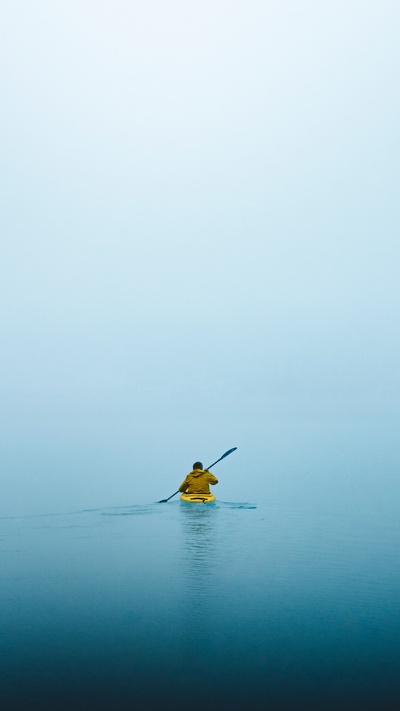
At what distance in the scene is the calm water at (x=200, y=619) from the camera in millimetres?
7066

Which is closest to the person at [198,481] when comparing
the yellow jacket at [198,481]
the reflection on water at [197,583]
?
the yellow jacket at [198,481]

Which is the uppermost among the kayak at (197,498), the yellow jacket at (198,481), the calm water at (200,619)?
the yellow jacket at (198,481)

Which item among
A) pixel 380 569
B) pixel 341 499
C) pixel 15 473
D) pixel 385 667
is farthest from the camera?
pixel 15 473

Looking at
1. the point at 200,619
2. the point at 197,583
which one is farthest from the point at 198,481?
the point at 200,619

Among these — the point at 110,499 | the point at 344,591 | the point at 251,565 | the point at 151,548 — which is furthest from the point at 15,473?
the point at 344,591

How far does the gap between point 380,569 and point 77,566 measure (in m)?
6.28

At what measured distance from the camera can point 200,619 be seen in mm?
9867

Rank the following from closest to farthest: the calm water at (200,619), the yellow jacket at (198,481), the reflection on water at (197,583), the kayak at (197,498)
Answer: the calm water at (200,619)
the reflection on water at (197,583)
the yellow jacket at (198,481)
the kayak at (197,498)

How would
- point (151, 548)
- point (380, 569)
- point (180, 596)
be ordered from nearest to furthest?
point (180, 596) < point (380, 569) < point (151, 548)

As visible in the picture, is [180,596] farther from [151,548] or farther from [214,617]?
[151,548]

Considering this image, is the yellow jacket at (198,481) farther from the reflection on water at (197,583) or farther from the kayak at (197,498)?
the reflection on water at (197,583)

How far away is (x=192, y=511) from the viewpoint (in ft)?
72.7

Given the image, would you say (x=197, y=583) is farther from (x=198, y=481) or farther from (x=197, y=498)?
(x=197, y=498)

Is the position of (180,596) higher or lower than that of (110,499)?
lower
